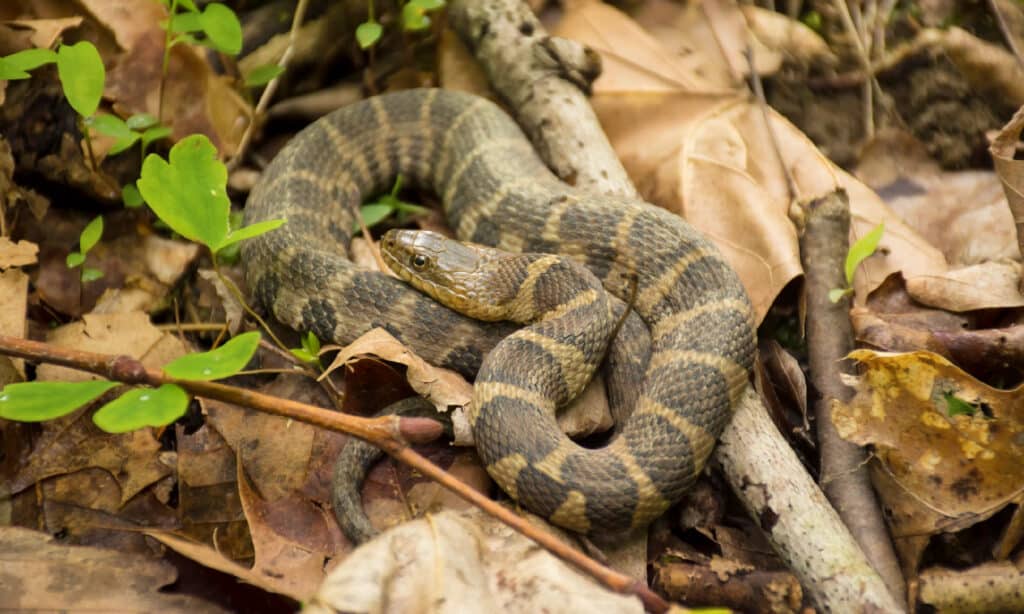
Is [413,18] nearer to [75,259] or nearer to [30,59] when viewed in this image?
[30,59]

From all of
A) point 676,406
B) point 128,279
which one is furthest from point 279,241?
point 676,406

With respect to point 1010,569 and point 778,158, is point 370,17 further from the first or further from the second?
point 1010,569

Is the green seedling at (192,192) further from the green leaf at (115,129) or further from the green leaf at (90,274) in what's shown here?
the green leaf at (90,274)

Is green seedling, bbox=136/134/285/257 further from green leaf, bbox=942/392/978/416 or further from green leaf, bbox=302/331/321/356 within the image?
green leaf, bbox=942/392/978/416

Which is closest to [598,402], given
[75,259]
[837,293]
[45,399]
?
[837,293]

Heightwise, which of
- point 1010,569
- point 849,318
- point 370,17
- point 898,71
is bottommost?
point 1010,569

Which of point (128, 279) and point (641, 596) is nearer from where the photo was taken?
point (641, 596)

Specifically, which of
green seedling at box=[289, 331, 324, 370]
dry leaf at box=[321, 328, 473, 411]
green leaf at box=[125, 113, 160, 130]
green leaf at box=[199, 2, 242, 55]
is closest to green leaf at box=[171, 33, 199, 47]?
green leaf at box=[199, 2, 242, 55]
